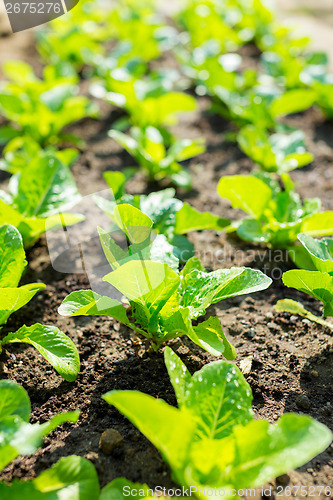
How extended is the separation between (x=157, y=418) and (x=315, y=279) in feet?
2.71

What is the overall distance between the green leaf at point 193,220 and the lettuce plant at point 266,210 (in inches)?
5.5

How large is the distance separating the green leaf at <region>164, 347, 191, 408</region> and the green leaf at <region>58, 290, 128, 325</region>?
0.99ft

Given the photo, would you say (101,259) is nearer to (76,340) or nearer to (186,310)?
(76,340)

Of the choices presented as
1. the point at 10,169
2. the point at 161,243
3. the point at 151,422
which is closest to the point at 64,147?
the point at 10,169

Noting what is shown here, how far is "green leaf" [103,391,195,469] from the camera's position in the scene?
1113mm

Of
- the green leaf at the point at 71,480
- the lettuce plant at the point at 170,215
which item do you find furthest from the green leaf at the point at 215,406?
the lettuce plant at the point at 170,215

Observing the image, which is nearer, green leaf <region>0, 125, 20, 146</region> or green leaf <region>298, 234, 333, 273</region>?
green leaf <region>298, 234, 333, 273</region>

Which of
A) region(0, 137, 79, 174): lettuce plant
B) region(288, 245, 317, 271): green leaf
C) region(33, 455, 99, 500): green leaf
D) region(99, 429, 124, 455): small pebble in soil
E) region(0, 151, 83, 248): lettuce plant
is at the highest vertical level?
region(0, 151, 83, 248): lettuce plant

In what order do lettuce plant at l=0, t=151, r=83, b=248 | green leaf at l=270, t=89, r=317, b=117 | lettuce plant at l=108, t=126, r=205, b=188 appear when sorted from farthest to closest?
1. green leaf at l=270, t=89, r=317, b=117
2. lettuce plant at l=108, t=126, r=205, b=188
3. lettuce plant at l=0, t=151, r=83, b=248

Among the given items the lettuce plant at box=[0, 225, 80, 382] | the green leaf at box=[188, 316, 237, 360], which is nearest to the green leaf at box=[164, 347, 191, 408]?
the green leaf at box=[188, 316, 237, 360]

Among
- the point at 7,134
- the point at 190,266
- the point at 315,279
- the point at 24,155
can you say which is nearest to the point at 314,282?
the point at 315,279

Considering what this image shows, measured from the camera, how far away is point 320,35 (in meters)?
5.23

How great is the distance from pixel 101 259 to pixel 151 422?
4.10 feet

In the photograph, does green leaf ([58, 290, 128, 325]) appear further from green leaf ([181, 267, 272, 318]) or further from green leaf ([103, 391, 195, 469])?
green leaf ([103, 391, 195, 469])
